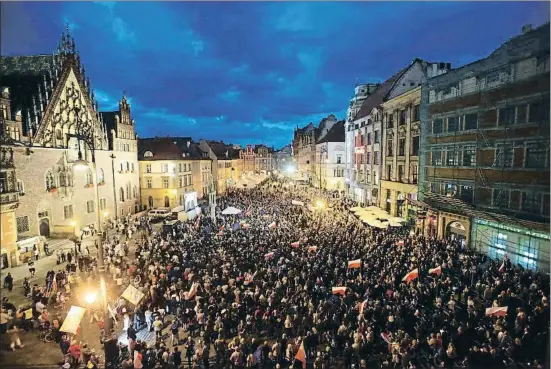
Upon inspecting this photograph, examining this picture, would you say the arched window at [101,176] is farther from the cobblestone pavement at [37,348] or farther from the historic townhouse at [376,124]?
the historic townhouse at [376,124]

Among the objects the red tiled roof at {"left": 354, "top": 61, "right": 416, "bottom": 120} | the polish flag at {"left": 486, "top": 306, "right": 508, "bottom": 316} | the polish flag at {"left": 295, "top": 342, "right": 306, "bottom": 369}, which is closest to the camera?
the polish flag at {"left": 295, "top": 342, "right": 306, "bottom": 369}

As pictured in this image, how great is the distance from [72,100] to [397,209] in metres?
40.5

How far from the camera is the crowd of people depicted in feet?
39.3

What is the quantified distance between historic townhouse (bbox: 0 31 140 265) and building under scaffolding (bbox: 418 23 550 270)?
28919 millimetres

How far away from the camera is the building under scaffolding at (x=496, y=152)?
19.8 meters

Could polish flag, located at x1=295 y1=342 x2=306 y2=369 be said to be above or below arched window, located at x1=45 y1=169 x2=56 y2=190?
below

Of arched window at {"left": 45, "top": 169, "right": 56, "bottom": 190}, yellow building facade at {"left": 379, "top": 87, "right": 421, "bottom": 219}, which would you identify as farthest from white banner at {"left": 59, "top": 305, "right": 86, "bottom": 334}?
yellow building facade at {"left": 379, "top": 87, "right": 421, "bottom": 219}

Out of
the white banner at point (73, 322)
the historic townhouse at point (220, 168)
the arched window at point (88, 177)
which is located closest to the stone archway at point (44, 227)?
the arched window at point (88, 177)

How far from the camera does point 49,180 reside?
3262 cm

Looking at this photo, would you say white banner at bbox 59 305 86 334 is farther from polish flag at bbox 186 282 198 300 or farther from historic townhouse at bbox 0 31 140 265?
historic townhouse at bbox 0 31 140 265

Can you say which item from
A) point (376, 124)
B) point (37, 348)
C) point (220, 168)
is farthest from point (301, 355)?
point (220, 168)

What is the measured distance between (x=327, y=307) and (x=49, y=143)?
32871mm

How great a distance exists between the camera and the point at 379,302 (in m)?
14.8

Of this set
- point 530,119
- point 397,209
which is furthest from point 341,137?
point 530,119
